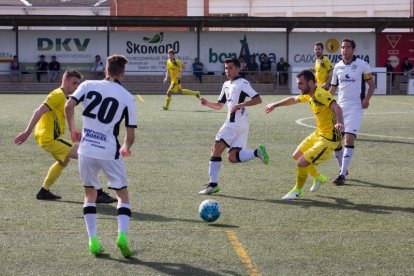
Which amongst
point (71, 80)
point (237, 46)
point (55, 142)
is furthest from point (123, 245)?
point (237, 46)

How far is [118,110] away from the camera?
280 inches

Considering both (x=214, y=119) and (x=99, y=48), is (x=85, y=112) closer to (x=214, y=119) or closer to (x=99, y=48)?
(x=214, y=119)

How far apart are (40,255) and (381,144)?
10.9 m

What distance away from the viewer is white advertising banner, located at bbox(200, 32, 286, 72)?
4219cm

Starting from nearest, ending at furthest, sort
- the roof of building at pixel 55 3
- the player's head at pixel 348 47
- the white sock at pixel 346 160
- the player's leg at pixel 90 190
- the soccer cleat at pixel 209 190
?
the player's leg at pixel 90 190
the soccer cleat at pixel 209 190
the white sock at pixel 346 160
the player's head at pixel 348 47
the roof of building at pixel 55 3

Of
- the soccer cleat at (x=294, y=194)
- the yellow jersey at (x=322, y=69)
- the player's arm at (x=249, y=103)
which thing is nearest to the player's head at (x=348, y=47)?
the player's arm at (x=249, y=103)

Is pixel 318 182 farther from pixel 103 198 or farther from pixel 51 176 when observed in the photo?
pixel 51 176

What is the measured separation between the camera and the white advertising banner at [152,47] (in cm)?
4203

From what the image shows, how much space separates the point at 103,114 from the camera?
23.3 feet

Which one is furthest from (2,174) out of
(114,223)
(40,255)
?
(40,255)

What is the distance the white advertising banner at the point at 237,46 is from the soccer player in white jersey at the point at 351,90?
1161 inches

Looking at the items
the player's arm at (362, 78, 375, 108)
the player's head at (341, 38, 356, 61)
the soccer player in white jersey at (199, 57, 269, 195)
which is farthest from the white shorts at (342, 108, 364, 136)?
the soccer player in white jersey at (199, 57, 269, 195)

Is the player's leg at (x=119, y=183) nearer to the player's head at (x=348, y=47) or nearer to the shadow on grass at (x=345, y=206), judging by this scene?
the shadow on grass at (x=345, y=206)

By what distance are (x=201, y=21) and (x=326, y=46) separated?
7158 mm
